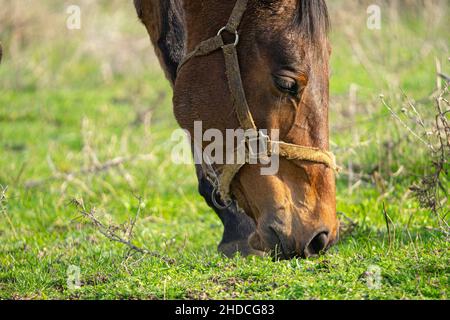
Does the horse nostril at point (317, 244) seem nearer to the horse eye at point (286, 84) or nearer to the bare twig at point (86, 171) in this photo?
the horse eye at point (286, 84)

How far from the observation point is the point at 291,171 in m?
3.18

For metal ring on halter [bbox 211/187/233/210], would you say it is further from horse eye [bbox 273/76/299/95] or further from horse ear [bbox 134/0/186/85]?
horse eye [bbox 273/76/299/95]

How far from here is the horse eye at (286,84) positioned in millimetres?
3072

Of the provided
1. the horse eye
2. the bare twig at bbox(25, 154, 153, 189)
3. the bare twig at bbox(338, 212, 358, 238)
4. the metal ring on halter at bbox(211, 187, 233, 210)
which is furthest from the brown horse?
the bare twig at bbox(25, 154, 153, 189)

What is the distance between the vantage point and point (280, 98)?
3111 mm

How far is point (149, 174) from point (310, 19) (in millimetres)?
3012

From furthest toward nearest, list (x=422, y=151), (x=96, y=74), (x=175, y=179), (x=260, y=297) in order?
(x=96, y=74) < (x=175, y=179) < (x=422, y=151) < (x=260, y=297)

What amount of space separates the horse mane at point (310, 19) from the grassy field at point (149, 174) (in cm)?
100

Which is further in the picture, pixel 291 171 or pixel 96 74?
pixel 96 74

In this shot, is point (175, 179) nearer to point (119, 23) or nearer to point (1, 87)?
point (1, 87)

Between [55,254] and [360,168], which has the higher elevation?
[360,168]

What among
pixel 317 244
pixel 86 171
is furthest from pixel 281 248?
pixel 86 171

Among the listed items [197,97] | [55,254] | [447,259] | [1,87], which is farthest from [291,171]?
[1,87]

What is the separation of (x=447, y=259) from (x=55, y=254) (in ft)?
6.79
